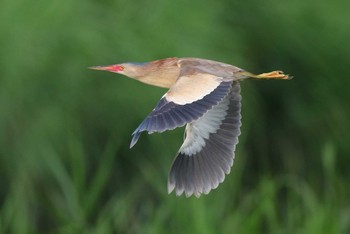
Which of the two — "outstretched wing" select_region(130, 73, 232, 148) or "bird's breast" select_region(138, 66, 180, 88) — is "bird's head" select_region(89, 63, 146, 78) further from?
"outstretched wing" select_region(130, 73, 232, 148)

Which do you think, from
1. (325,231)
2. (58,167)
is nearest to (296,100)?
(58,167)

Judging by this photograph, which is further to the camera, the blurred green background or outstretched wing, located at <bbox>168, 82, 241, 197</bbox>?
the blurred green background

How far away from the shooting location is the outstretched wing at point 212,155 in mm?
2369

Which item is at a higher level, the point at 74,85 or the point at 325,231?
the point at 74,85

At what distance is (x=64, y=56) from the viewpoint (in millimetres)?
4184

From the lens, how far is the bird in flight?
82.8 inches

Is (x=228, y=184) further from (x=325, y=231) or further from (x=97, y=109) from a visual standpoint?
(x=97, y=109)

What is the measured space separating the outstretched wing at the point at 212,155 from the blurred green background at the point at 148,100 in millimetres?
1097

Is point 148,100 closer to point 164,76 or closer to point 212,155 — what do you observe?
point 212,155

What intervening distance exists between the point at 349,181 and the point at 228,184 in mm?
717

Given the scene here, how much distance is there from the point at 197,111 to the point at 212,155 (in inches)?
12.0

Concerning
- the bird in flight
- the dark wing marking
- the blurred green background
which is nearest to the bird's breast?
the bird in flight

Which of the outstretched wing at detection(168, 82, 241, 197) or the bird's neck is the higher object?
the bird's neck

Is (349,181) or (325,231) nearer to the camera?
(325,231)
